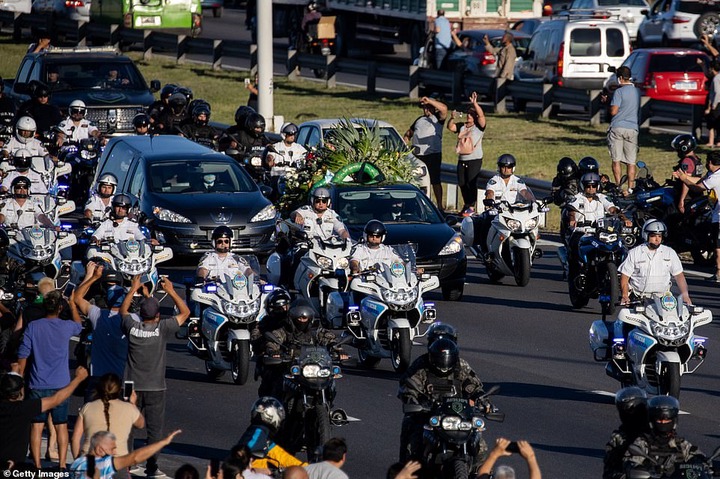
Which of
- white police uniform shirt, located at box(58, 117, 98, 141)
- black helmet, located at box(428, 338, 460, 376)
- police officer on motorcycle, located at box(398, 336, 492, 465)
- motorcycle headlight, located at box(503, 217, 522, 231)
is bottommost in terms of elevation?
white police uniform shirt, located at box(58, 117, 98, 141)

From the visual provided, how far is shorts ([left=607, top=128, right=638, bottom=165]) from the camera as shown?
2570cm

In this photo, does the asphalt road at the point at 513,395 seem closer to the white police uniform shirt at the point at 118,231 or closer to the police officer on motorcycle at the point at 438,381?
the police officer on motorcycle at the point at 438,381

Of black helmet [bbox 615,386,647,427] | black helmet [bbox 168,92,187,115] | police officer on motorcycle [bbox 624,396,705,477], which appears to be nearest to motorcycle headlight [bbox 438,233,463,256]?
black helmet [bbox 615,386,647,427]

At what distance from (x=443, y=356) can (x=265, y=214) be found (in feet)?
37.2

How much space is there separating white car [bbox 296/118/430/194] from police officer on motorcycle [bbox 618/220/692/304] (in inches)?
346

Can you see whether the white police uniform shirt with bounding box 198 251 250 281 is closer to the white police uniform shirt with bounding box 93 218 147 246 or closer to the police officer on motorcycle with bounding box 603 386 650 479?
the white police uniform shirt with bounding box 93 218 147 246

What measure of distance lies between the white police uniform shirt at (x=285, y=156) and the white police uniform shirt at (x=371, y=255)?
7873 millimetres

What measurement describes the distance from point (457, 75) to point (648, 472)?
28.4 m

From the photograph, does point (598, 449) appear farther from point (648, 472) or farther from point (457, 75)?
point (457, 75)

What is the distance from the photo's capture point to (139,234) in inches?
754

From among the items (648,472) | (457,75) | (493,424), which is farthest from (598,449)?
(457,75)

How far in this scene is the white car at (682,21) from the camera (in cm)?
4131

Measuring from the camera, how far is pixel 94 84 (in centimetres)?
3153

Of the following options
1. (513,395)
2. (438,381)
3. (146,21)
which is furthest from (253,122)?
(146,21)
